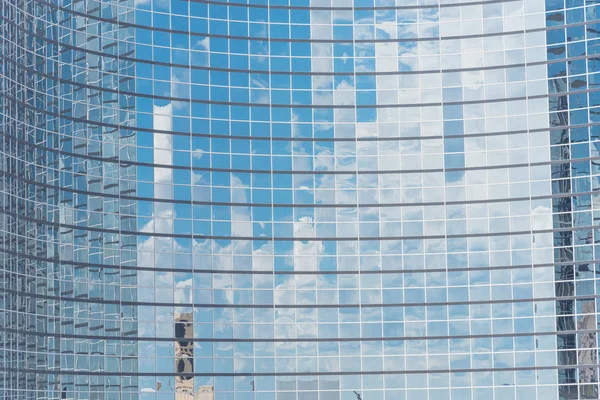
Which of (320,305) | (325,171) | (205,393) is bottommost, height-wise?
(205,393)

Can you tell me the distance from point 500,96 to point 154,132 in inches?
965

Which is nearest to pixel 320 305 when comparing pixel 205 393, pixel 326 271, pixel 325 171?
pixel 326 271

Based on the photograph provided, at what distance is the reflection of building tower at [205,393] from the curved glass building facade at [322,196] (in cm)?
9

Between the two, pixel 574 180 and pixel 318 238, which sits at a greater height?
pixel 574 180

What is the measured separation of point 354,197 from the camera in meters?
76.4

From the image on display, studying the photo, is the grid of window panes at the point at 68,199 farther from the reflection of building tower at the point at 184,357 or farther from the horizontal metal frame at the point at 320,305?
the reflection of building tower at the point at 184,357

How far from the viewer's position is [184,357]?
72938 mm

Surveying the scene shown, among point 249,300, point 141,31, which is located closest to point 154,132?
point 141,31

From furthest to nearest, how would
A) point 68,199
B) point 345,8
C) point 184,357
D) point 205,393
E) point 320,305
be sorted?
point 345,8, point 320,305, point 205,393, point 184,357, point 68,199

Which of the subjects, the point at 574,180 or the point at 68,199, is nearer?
the point at 68,199

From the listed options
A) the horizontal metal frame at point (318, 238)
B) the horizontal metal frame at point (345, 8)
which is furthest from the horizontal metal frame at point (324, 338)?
the horizontal metal frame at point (345, 8)

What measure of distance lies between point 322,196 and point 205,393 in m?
16.0

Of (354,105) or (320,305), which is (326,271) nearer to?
(320,305)

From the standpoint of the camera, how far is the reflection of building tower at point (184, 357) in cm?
7262
